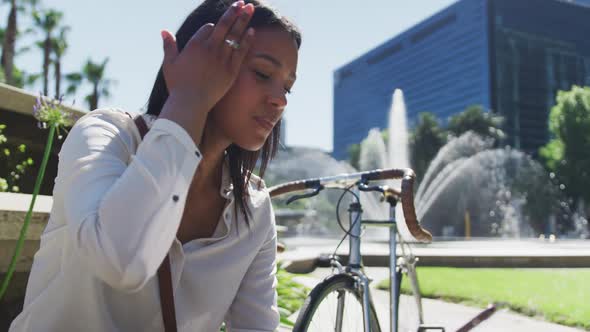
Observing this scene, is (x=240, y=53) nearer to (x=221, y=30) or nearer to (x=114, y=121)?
(x=221, y=30)

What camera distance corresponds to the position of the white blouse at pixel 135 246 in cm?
91

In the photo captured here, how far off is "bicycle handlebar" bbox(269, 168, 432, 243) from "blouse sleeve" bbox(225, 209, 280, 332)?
2.55ft

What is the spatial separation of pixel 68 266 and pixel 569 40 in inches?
3139

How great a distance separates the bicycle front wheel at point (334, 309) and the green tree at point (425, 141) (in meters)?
39.5

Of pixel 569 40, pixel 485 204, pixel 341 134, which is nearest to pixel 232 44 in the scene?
pixel 485 204

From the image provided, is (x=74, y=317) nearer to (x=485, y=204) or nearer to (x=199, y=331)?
(x=199, y=331)

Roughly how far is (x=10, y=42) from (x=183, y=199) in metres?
21.2

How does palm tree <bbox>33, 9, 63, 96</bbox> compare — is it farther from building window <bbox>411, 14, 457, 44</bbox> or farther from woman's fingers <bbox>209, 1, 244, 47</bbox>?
building window <bbox>411, 14, 457, 44</bbox>

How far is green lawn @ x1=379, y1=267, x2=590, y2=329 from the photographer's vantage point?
485 cm

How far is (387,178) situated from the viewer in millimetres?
2609

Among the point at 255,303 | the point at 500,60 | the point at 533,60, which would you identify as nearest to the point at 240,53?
the point at 255,303

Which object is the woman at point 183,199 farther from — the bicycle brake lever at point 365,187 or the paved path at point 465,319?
the paved path at point 465,319

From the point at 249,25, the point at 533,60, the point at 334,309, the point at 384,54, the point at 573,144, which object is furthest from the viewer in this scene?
the point at 384,54

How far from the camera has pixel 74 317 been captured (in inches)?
48.3
